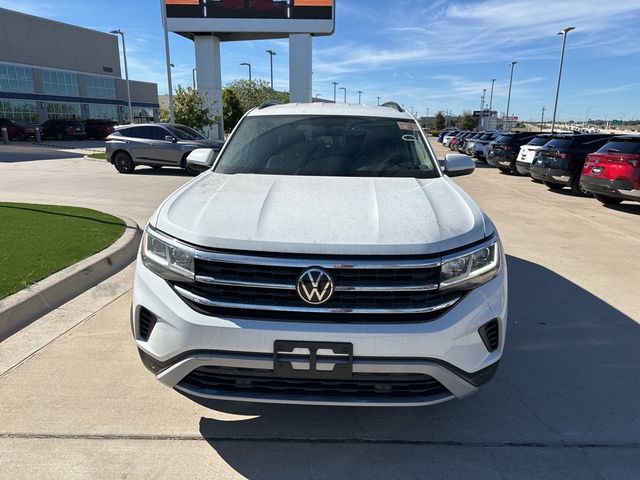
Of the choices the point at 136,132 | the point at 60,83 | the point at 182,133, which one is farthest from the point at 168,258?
the point at 60,83

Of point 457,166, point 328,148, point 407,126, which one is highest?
point 407,126

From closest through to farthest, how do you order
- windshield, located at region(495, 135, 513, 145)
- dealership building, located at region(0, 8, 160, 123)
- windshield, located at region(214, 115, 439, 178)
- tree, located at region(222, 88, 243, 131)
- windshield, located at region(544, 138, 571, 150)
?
windshield, located at region(214, 115, 439, 178), windshield, located at region(544, 138, 571, 150), windshield, located at region(495, 135, 513, 145), tree, located at region(222, 88, 243, 131), dealership building, located at region(0, 8, 160, 123)

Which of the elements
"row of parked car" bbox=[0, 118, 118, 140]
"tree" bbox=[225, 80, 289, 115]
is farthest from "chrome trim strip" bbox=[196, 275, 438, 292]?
"tree" bbox=[225, 80, 289, 115]

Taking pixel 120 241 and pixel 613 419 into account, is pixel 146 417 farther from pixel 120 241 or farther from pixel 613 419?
pixel 120 241

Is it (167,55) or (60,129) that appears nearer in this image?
(167,55)

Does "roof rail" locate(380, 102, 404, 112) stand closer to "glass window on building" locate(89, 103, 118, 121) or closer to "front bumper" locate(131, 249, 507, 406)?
"front bumper" locate(131, 249, 507, 406)

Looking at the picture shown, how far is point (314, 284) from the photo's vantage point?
2.19 metres

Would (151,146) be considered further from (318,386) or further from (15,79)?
Answer: (15,79)

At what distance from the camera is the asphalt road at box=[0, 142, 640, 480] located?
243 centimetres

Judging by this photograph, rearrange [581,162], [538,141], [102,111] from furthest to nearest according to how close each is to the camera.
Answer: [102,111] → [538,141] → [581,162]

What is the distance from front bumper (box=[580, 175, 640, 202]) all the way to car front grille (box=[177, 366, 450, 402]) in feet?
30.9

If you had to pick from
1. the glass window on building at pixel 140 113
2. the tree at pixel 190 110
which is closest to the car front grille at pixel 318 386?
the tree at pixel 190 110

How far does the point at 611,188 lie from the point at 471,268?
9453 mm

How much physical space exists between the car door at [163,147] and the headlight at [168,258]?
44.0 feet
